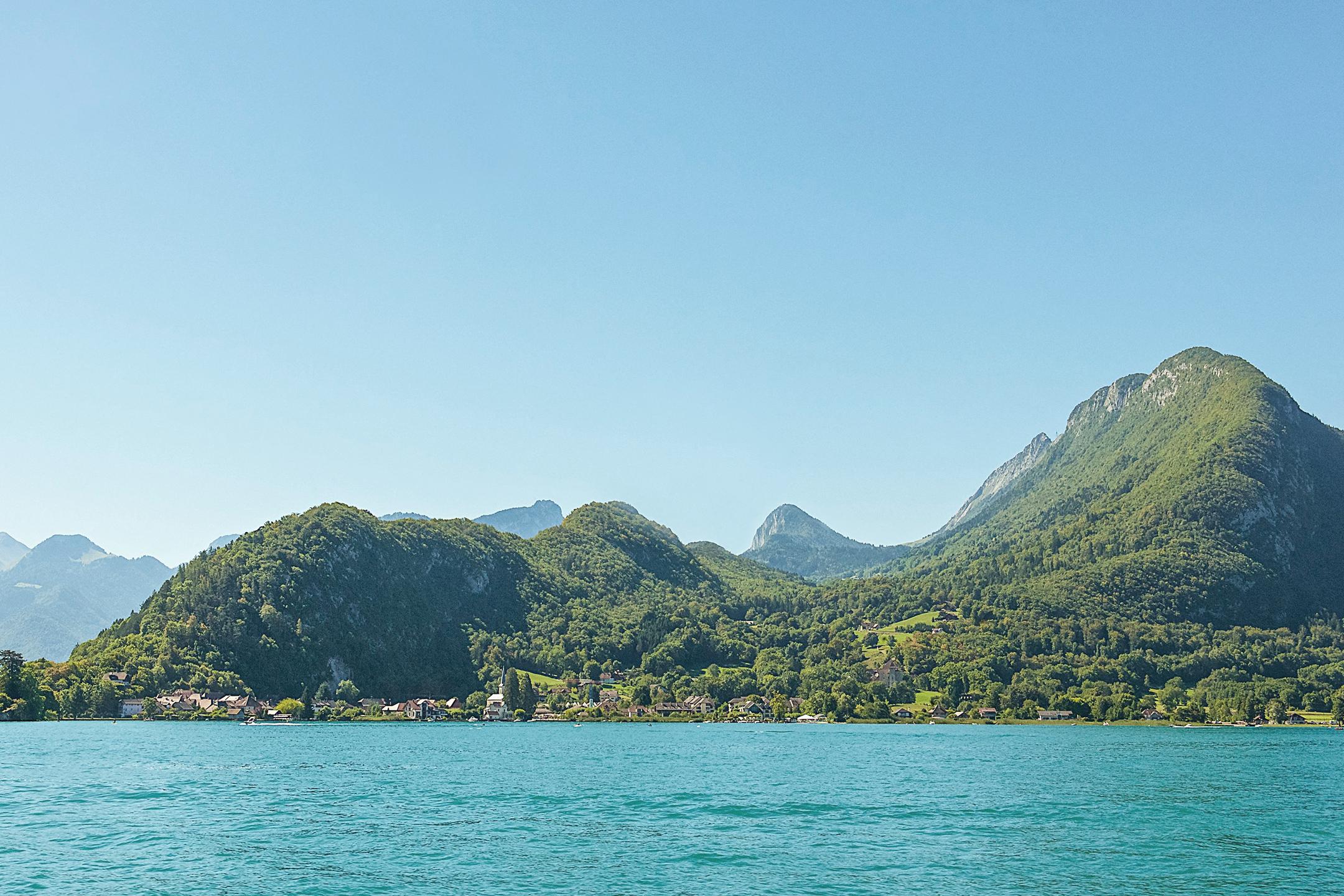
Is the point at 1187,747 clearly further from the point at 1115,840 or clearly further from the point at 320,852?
the point at 320,852

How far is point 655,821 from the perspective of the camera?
56.9 m

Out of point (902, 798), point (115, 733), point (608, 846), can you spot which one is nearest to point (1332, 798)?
point (902, 798)

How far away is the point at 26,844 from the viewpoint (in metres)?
46.0

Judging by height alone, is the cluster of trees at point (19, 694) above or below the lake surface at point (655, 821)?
above

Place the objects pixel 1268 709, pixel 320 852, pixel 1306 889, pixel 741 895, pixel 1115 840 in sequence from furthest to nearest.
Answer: pixel 1268 709 → pixel 1115 840 → pixel 320 852 → pixel 1306 889 → pixel 741 895

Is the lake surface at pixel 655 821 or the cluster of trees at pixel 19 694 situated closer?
the lake surface at pixel 655 821

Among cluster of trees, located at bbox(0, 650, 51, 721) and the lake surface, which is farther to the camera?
cluster of trees, located at bbox(0, 650, 51, 721)

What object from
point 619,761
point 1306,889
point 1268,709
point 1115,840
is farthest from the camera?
point 1268,709

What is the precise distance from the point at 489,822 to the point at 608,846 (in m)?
9.90

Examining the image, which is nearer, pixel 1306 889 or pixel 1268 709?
pixel 1306 889

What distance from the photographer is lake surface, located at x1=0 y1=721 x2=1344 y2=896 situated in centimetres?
4125

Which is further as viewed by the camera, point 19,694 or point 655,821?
point 19,694

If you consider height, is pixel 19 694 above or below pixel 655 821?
above

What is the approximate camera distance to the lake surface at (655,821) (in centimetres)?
4125
